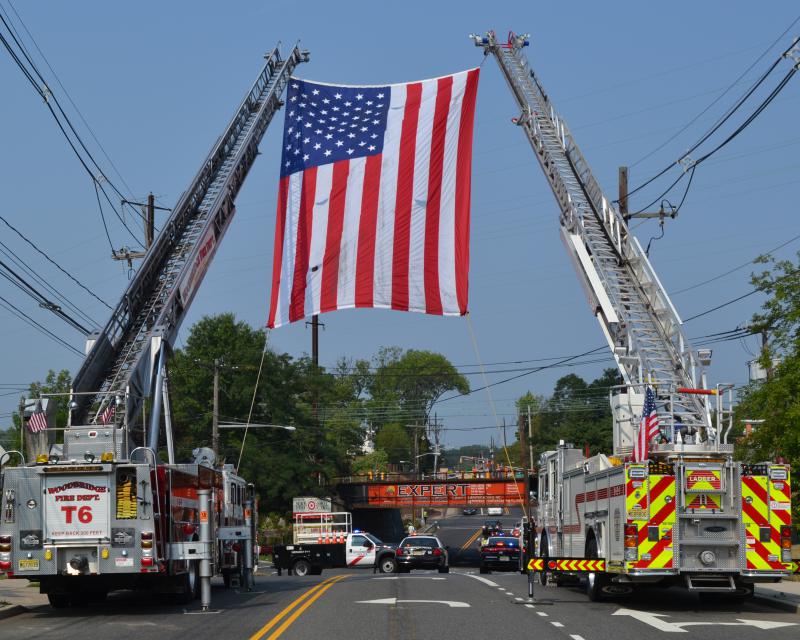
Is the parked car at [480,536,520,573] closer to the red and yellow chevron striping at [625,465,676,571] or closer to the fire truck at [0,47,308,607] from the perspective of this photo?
the fire truck at [0,47,308,607]

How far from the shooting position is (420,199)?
25.5 m

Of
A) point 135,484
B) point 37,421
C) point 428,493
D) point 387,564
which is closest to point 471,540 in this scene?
point 428,493

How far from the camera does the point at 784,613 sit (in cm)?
2095

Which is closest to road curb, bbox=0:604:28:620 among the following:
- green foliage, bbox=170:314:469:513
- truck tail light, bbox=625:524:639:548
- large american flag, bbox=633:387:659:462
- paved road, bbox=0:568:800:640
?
paved road, bbox=0:568:800:640

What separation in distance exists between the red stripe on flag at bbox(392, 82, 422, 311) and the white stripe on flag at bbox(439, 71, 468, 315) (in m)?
0.73

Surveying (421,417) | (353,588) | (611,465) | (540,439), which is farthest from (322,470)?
(421,417)

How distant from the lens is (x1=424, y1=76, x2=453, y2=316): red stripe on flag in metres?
24.8

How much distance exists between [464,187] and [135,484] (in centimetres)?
941

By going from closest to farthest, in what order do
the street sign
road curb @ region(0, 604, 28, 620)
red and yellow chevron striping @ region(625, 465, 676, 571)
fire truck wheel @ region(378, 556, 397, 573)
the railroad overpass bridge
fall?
red and yellow chevron striping @ region(625, 465, 676, 571) < the street sign < road curb @ region(0, 604, 28, 620) < fire truck wheel @ region(378, 556, 397, 573) < the railroad overpass bridge

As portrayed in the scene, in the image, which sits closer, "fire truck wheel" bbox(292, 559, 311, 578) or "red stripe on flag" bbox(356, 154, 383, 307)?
"red stripe on flag" bbox(356, 154, 383, 307)

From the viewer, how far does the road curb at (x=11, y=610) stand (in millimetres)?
21837

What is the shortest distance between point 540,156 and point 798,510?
12471 millimetres

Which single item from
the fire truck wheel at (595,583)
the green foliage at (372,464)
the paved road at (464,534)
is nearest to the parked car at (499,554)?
the fire truck wheel at (595,583)

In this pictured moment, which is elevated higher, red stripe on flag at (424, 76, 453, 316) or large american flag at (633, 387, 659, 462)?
red stripe on flag at (424, 76, 453, 316)
